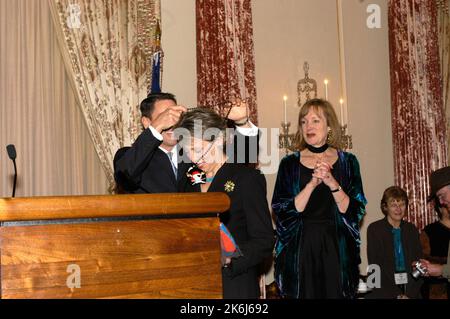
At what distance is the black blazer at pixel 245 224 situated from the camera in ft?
8.26

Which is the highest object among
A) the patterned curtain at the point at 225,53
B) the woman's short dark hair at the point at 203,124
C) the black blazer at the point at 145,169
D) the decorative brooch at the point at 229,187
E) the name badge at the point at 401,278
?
the patterned curtain at the point at 225,53

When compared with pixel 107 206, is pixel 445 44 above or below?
above

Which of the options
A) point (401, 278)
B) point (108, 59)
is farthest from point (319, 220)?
point (108, 59)

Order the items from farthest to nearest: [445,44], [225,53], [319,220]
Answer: [445,44] → [225,53] → [319,220]

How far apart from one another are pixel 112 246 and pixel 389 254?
161 inches

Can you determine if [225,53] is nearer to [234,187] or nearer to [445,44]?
[445,44]

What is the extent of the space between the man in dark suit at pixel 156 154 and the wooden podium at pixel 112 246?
0.92 m

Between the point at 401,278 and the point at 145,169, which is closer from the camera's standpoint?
the point at 145,169

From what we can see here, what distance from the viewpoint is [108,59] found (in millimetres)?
5496

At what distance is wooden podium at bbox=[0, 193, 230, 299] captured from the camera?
1613 millimetres

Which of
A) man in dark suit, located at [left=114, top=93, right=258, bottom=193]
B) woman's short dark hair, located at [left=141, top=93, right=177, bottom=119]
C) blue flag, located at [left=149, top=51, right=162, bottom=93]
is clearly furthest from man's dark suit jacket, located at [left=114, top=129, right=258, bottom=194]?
blue flag, located at [left=149, top=51, right=162, bottom=93]

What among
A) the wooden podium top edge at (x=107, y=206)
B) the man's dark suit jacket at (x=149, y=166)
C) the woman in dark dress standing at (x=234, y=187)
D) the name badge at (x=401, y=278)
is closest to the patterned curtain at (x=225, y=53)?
the name badge at (x=401, y=278)

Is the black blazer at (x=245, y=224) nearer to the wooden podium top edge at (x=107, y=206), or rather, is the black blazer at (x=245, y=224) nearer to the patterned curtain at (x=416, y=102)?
the wooden podium top edge at (x=107, y=206)

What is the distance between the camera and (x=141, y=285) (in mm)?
1756
